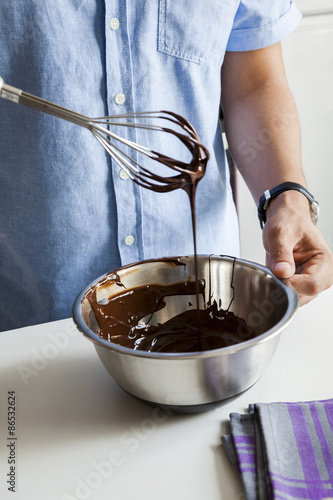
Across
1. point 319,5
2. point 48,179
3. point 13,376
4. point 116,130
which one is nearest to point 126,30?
point 116,130

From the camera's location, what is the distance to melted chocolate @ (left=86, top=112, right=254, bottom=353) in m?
0.61

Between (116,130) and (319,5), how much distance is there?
4.09 feet

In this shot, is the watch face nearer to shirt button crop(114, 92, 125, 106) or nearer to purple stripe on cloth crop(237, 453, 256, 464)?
shirt button crop(114, 92, 125, 106)

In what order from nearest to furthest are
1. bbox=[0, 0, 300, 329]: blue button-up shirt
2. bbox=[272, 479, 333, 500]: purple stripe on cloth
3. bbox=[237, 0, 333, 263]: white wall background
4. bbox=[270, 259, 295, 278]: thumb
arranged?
bbox=[272, 479, 333, 500]: purple stripe on cloth < bbox=[270, 259, 295, 278]: thumb < bbox=[0, 0, 300, 329]: blue button-up shirt < bbox=[237, 0, 333, 263]: white wall background

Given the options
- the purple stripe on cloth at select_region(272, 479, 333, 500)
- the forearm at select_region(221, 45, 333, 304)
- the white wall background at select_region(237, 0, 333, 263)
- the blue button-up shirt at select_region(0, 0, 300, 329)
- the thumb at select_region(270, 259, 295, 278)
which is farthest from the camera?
the white wall background at select_region(237, 0, 333, 263)

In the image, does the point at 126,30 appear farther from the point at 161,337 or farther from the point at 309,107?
the point at 309,107

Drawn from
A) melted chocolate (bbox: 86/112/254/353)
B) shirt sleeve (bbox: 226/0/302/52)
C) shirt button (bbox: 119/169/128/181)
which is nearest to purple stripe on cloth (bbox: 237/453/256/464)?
melted chocolate (bbox: 86/112/254/353)

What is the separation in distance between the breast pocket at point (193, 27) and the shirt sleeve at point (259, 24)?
5 cm

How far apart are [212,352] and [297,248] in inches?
12.3

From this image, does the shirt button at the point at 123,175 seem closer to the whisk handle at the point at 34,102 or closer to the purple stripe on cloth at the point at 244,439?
the whisk handle at the point at 34,102

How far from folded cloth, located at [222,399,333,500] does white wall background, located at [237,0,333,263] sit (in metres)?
1.36

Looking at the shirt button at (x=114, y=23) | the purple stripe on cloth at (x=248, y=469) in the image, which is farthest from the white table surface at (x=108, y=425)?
the shirt button at (x=114, y=23)

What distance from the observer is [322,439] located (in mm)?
483

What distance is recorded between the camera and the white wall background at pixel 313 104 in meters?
1.70
